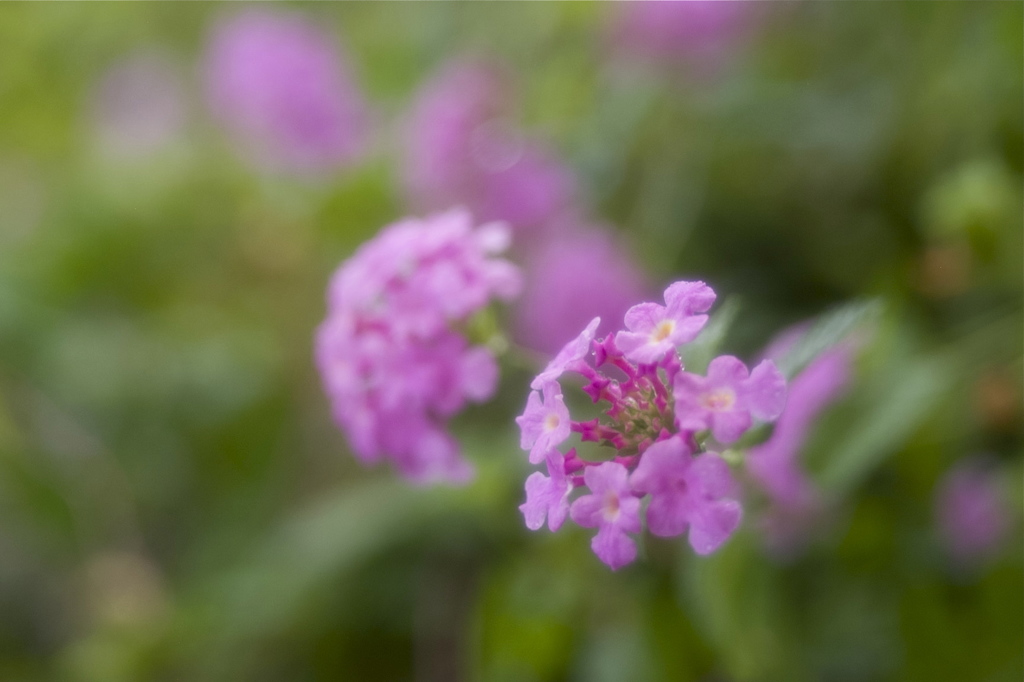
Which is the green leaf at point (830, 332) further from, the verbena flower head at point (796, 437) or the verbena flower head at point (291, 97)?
the verbena flower head at point (291, 97)

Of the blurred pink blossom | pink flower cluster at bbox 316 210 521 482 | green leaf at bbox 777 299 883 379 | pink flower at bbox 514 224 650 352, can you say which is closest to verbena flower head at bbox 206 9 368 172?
the blurred pink blossom

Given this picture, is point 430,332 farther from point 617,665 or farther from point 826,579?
point 826,579

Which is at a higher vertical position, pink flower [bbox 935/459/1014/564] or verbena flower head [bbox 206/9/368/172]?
verbena flower head [bbox 206/9/368/172]

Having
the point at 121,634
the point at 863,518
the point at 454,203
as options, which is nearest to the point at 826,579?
the point at 863,518

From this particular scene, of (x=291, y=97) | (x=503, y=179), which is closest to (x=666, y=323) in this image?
(x=503, y=179)

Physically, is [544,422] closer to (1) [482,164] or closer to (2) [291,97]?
(1) [482,164]

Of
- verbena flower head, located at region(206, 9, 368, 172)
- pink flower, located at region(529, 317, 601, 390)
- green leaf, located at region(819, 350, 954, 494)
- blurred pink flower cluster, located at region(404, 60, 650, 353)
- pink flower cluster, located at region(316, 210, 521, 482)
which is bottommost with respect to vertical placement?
pink flower, located at region(529, 317, 601, 390)

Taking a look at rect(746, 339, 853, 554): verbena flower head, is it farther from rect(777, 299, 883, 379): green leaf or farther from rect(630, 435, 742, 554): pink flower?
rect(630, 435, 742, 554): pink flower

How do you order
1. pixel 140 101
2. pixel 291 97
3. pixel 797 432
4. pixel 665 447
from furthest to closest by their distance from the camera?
pixel 140 101, pixel 291 97, pixel 797 432, pixel 665 447

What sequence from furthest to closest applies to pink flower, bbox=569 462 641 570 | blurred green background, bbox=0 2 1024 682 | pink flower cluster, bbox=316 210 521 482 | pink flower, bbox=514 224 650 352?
pink flower, bbox=514 224 650 352 < blurred green background, bbox=0 2 1024 682 < pink flower cluster, bbox=316 210 521 482 < pink flower, bbox=569 462 641 570
